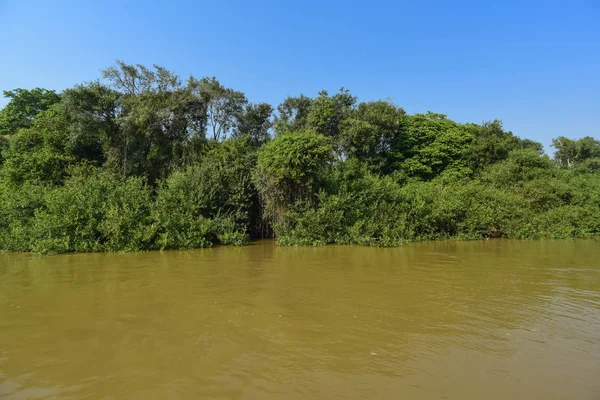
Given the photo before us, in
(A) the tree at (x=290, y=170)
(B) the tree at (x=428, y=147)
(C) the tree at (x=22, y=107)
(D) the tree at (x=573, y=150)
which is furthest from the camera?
(D) the tree at (x=573, y=150)

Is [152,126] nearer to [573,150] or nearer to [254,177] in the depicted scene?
[254,177]

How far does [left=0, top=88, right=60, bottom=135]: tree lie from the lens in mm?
27172

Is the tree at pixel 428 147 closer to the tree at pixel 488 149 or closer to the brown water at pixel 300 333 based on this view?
the tree at pixel 488 149

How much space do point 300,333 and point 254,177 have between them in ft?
39.6

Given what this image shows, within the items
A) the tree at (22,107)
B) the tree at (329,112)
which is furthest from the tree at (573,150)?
the tree at (22,107)

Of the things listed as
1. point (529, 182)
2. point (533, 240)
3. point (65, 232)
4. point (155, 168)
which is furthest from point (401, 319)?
point (529, 182)

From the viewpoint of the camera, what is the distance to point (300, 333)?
481 centimetres

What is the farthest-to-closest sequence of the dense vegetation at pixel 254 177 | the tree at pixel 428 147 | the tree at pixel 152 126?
1. the tree at pixel 428 147
2. the tree at pixel 152 126
3. the dense vegetation at pixel 254 177

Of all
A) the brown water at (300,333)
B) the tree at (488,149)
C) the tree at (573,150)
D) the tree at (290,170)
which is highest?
the tree at (573,150)

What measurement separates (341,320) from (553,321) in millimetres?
3206

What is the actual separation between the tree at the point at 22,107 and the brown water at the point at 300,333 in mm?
25012

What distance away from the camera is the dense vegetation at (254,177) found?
536 inches

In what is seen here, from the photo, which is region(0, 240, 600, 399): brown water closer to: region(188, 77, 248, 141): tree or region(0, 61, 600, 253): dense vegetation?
region(0, 61, 600, 253): dense vegetation

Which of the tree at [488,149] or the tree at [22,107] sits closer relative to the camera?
the tree at [488,149]
